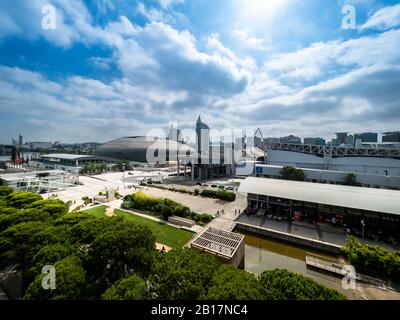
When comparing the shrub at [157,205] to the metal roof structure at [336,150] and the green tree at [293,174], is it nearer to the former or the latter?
the green tree at [293,174]

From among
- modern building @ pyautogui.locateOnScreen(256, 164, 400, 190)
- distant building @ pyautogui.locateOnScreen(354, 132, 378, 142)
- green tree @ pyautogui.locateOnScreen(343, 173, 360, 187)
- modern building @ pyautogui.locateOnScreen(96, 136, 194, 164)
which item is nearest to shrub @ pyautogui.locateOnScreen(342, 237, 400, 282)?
green tree @ pyautogui.locateOnScreen(343, 173, 360, 187)

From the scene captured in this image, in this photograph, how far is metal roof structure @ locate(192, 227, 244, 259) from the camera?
44.9ft

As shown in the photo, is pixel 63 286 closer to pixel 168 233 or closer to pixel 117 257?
pixel 117 257

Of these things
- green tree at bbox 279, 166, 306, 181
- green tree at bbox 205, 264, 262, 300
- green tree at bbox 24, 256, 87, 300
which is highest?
green tree at bbox 279, 166, 306, 181

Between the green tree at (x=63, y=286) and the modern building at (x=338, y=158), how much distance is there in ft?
190

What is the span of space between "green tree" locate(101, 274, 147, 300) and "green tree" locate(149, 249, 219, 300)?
0.49 meters

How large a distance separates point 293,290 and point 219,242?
7.93 m

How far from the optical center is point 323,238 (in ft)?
61.8

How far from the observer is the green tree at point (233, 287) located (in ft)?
22.8

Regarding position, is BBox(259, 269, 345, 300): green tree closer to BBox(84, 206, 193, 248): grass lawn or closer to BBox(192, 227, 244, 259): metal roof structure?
BBox(192, 227, 244, 259): metal roof structure

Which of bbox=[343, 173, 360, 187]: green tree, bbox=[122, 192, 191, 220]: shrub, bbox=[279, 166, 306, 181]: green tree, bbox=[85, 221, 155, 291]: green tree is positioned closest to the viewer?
bbox=[85, 221, 155, 291]: green tree
